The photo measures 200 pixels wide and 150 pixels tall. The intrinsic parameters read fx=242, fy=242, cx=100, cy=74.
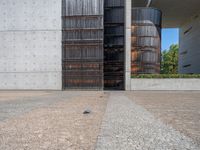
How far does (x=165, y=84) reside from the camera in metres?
26.7

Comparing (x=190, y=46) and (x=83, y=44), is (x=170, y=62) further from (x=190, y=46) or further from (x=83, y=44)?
(x=83, y=44)

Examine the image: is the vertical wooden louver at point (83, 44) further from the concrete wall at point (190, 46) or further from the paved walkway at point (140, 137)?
the paved walkway at point (140, 137)

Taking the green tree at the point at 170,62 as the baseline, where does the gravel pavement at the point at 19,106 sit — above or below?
below

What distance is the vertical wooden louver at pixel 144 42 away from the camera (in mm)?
30000

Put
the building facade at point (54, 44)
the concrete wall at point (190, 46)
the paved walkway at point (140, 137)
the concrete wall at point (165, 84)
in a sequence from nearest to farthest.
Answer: the paved walkway at point (140, 137)
the concrete wall at point (165, 84)
the building facade at point (54, 44)
the concrete wall at point (190, 46)

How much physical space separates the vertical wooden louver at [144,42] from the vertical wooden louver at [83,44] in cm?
546

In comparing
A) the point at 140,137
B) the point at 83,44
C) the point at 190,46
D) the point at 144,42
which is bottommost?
the point at 140,137

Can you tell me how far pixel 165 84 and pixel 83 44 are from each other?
10.1 metres

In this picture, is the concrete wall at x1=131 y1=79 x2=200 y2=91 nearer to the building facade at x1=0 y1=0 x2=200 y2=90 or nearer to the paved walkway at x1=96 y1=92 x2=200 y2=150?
the building facade at x1=0 y1=0 x2=200 y2=90

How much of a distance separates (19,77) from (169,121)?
22957mm

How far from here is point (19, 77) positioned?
89.5 feet

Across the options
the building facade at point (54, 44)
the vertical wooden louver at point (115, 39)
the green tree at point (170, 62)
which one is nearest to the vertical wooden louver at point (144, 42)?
the vertical wooden louver at point (115, 39)

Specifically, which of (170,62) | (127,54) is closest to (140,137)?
(127,54)

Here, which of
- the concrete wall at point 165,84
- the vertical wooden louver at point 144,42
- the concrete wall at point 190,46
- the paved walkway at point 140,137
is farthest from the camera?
the concrete wall at point 190,46
